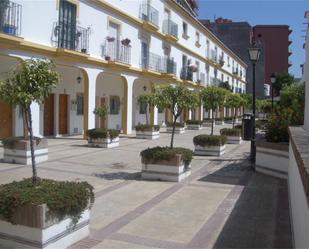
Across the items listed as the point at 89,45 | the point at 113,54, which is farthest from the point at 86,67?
the point at 113,54

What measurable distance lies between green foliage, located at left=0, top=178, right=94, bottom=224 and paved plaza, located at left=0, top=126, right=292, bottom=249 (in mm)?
535

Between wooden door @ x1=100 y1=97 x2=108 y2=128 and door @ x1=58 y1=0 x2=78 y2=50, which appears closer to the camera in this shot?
door @ x1=58 y1=0 x2=78 y2=50

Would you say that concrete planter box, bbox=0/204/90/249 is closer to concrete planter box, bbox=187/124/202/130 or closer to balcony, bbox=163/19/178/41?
balcony, bbox=163/19/178/41

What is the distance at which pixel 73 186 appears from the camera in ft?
20.7

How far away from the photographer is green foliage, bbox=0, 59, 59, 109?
6.31 metres

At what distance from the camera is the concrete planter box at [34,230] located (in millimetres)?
5512

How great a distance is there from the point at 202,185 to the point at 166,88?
3104 mm

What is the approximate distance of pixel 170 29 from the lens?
32812 mm

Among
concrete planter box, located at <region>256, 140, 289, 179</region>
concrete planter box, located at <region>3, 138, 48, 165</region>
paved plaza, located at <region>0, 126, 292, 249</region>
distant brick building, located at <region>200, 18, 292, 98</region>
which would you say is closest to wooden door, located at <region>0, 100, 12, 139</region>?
paved plaza, located at <region>0, 126, 292, 249</region>

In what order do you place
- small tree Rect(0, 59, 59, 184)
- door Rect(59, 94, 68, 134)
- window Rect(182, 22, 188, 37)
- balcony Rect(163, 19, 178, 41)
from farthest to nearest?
window Rect(182, 22, 188, 37) < balcony Rect(163, 19, 178, 41) < door Rect(59, 94, 68, 134) < small tree Rect(0, 59, 59, 184)

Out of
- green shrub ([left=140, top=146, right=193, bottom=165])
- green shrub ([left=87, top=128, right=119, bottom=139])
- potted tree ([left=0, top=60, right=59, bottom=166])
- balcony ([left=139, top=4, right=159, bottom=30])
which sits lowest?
green shrub ([left=140, top=146, right=193, bottom=165])

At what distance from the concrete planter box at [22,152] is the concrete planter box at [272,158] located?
6303mm

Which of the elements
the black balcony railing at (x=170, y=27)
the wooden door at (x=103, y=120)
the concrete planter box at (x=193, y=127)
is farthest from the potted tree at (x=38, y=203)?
the concrete planter box at (x=193, y=127)

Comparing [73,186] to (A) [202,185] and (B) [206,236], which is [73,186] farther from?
(A) [202,185]
